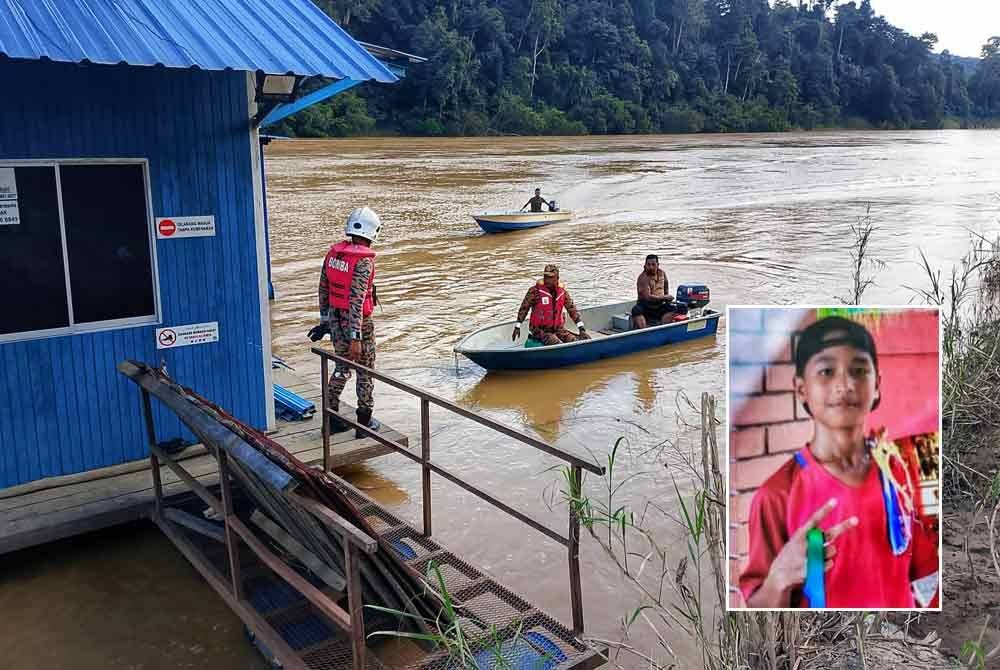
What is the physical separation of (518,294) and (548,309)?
6.48m

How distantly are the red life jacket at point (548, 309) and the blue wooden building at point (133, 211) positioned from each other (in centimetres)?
504

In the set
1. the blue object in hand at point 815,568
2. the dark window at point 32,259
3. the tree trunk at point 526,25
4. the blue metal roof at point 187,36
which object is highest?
the tree trunk at point 526,25

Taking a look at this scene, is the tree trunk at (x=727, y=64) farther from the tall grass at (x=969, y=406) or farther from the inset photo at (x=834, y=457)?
the inset photo at (x=834, y=457)

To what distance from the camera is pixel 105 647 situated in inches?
199

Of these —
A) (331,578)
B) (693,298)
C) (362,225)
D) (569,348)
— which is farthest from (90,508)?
(693,298)

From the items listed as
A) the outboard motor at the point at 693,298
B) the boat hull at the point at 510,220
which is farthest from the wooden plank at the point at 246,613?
the boat hull at the point at 510,220

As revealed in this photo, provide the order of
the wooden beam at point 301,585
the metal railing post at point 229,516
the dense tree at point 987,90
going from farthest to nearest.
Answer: the dense tree at point 987,90, the metal railing post at point 229,516, the wooden beam at point 301,585

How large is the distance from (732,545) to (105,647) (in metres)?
4.27

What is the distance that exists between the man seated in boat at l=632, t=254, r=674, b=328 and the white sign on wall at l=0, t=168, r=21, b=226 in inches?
347

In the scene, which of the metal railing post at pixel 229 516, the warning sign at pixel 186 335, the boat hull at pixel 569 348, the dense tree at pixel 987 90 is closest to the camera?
the metal railing post at pixel 229 516

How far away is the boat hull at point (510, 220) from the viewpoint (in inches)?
934

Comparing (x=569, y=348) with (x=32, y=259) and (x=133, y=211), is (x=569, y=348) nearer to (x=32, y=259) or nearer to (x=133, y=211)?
(x=133, y=211)

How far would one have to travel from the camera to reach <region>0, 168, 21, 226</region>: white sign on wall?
18.3 ft

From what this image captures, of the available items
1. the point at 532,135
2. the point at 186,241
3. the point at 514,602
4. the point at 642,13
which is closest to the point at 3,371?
the point at 186,241
